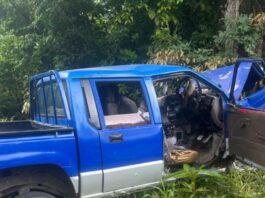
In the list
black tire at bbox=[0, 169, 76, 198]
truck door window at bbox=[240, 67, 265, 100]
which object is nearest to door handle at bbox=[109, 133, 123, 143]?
black tire at bbox=[0, 169, 76, 198]

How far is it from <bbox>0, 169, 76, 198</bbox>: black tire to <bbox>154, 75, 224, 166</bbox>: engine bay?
154cm

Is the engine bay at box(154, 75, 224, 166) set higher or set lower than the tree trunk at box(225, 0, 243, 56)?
lower

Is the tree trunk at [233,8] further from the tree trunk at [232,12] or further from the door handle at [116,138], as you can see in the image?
the door handle at [116,138]

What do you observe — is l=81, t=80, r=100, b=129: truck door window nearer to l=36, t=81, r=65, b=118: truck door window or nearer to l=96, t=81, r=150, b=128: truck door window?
l=96, t=81, r=150, b=128: truck door window

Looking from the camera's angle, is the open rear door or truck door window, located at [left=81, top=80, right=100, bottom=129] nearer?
truck door window, located at [left=81, top=80, right=100, bottom=129]

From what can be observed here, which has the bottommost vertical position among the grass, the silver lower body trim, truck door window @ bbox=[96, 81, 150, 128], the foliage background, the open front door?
the grass

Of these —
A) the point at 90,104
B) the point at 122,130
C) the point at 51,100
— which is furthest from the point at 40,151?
the point at 51,100

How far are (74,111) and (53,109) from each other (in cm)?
72

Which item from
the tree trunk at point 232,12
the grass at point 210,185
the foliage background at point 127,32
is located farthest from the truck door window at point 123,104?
the tree trunk at point 232,12

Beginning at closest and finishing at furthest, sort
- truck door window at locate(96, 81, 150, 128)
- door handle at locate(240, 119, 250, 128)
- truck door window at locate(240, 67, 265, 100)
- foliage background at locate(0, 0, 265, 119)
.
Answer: truck door window at locate(96, 81, 150, 128), door handle at locate(240, 119, 250, 128), truck door window at locate(240, 67, 265, 100), foliage background at locate(0, 0, 265, 119)

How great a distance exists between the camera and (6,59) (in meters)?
11.6

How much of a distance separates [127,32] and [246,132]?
216 inches

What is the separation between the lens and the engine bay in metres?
5.10

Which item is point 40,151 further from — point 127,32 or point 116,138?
point 127,32
